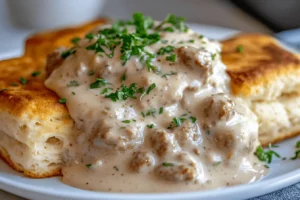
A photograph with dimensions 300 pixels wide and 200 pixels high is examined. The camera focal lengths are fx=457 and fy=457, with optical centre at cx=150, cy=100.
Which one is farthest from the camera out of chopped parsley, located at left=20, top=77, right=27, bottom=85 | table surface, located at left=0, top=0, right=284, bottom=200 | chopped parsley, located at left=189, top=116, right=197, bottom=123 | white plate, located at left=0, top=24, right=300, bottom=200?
table surface, located at left=0, top=0, right=284, bottom=200

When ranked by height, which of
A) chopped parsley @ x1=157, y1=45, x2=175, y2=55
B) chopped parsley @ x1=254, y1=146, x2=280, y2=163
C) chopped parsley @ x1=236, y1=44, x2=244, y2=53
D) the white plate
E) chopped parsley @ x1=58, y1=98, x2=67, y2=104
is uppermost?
chopped parsley @ x1=157, y1=45, x2=175, y2=55

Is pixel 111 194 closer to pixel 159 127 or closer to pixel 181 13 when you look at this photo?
pixel 159 127

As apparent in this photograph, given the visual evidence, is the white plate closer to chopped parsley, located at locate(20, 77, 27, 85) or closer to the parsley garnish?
chopped parsley, located at locate(20, 77, 27, 85)

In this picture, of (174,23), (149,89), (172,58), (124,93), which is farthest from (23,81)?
(174,23)

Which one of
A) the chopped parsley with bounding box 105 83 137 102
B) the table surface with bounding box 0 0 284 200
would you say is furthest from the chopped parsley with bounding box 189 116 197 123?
the table surface with bounding box 0 0 284 200

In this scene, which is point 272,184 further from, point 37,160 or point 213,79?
point 37,160
